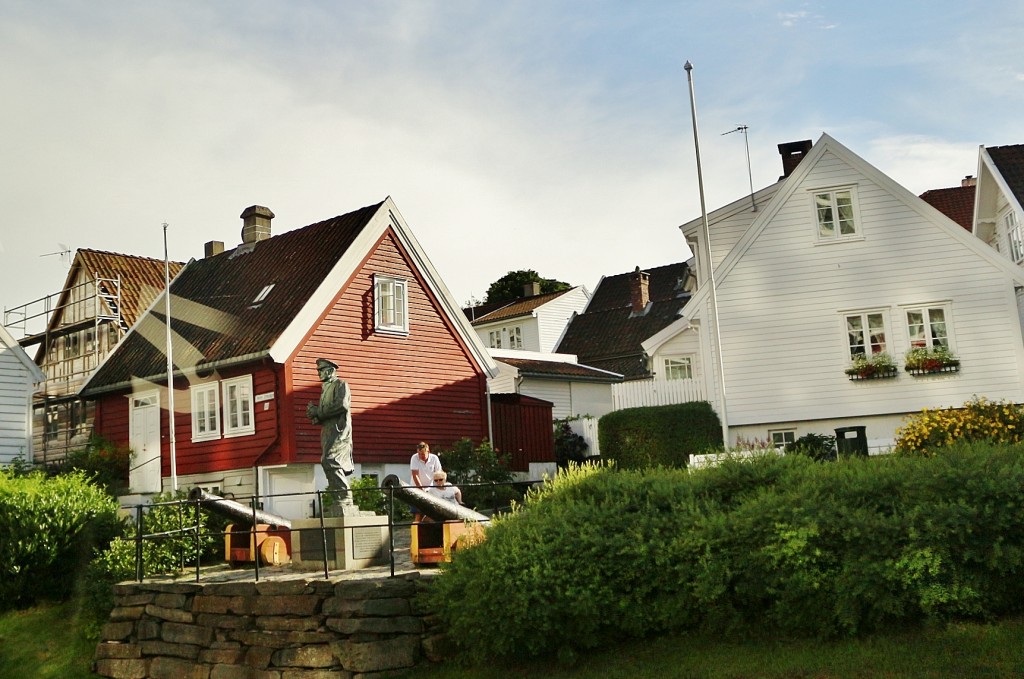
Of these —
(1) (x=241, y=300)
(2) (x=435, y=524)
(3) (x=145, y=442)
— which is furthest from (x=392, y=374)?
(2) (x=435, y=524)

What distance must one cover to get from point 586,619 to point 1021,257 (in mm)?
20230

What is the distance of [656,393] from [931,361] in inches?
251

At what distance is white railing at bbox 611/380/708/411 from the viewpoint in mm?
26875

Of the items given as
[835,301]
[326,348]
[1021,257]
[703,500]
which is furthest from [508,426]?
[703,500]

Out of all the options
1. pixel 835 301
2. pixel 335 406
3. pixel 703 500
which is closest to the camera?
pixel 703 500

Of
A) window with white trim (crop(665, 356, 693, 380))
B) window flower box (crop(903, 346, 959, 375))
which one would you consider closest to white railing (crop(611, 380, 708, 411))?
window with white trim (crop(665, 356, 693, 380))

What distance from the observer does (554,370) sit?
3569cm

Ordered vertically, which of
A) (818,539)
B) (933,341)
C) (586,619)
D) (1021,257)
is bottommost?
(586,619)

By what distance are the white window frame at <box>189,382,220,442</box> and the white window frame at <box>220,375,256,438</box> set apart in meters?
0.23

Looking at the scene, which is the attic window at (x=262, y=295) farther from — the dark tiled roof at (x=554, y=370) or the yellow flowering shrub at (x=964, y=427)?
the yellow flowering shrub at (x=964, y=427)

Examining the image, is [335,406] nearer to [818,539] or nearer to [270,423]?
[818,539]

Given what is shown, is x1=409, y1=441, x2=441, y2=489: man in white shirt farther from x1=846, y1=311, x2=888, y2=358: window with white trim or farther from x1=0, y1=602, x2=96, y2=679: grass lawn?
x1=846, y1=311, x2=888, y2=358: window with white trim

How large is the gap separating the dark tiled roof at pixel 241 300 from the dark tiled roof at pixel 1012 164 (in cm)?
1513

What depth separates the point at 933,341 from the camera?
24.7 metres
